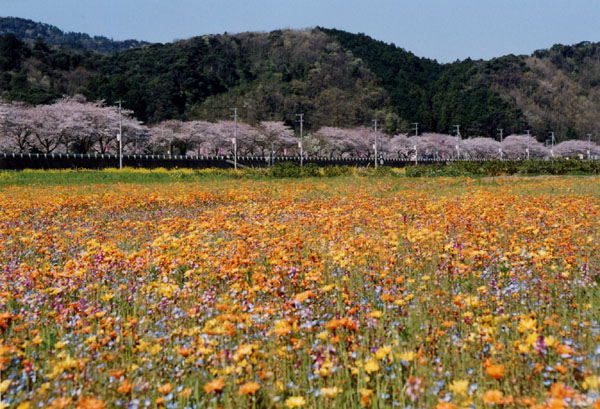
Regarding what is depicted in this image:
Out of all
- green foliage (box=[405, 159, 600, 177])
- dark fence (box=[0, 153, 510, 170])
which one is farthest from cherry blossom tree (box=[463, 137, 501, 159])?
green foliage (box=[405, 159, 600, 177])

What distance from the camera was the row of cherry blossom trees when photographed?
1964 inches

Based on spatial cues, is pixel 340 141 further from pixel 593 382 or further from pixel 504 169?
pixel 593 382

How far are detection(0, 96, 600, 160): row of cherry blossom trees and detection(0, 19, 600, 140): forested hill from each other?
5.98 meters

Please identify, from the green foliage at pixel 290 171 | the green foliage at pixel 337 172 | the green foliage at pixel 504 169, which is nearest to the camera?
the green foliage at pixel 290 171

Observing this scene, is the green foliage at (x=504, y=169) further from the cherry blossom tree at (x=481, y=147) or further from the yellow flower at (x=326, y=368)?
the cherry blossom tree at (x=481, y=147)

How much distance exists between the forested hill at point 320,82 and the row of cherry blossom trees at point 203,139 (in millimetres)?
5977

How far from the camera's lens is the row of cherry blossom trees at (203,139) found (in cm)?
4988

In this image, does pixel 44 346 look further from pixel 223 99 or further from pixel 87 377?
pixel 223 99

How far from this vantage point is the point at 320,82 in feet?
354

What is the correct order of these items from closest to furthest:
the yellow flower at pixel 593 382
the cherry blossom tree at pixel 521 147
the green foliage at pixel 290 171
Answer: the yellow flower at pixel 593 382 → the green foliage at pixel 290 171 → the cherry blossom tree at pixel 521 147

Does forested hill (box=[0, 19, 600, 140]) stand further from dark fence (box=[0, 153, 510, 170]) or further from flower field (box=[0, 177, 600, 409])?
flower field (box=[0, 177, 600, 409])

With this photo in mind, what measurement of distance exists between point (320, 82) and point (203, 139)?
42502 mm

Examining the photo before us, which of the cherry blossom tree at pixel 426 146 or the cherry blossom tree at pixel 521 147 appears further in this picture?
the cherry blossom tree at pixel 521 147

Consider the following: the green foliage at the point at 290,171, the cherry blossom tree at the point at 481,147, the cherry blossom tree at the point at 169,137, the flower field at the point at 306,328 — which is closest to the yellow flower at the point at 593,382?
the flower field at the point at 306,328
